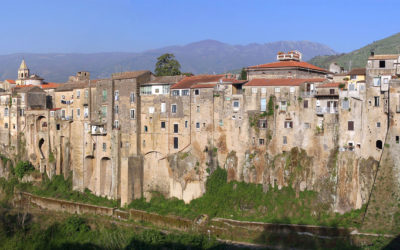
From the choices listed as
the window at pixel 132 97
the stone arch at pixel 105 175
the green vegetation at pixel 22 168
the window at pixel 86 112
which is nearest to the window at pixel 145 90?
the window at pixel 132 97

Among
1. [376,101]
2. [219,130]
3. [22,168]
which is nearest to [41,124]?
[22,168]

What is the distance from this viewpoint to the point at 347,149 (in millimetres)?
41062

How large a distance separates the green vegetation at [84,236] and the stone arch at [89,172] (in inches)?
217

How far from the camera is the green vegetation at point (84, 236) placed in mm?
40906

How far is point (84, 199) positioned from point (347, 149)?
90.5 feet

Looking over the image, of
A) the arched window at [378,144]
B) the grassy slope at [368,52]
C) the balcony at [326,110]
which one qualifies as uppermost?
the grassy slope at [368,52]

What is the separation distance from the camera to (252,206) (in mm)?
43469

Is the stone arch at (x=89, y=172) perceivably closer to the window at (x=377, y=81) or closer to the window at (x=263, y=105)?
the window at (x=263, y=105)

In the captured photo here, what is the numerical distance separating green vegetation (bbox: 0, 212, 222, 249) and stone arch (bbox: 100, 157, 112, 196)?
4.60 metres

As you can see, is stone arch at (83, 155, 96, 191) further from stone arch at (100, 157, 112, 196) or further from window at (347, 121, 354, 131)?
window at (347, 121, 354, 131)

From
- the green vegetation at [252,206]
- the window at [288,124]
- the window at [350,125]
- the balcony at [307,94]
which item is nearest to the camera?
the green vegetation at [252,206]

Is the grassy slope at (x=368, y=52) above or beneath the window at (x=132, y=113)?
above

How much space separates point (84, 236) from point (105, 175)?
894 cm

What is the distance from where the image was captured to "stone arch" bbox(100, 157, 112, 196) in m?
53.3
